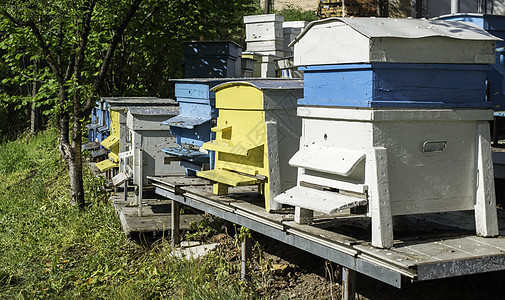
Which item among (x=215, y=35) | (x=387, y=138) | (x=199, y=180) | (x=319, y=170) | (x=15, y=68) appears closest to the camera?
(x=387, y=138)

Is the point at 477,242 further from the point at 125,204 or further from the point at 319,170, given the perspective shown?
the point at 125,204

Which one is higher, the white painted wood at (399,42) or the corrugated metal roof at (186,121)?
the white painted wood at (399,42)

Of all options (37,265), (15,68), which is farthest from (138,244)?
(15,68)

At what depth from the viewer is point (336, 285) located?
5109 millimetres

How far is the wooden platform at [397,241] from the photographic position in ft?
11.0

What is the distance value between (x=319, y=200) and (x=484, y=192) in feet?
3.45

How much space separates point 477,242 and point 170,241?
3.83 metres

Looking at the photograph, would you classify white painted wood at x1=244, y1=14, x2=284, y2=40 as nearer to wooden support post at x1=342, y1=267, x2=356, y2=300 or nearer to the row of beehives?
the row of beehives

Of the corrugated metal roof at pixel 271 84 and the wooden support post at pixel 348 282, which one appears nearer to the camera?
the wooden support post at pixel 348 282

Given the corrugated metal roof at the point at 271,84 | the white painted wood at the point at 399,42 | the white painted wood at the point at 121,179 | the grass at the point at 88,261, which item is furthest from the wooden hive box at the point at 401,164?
the white painted wood at the point at 121,179

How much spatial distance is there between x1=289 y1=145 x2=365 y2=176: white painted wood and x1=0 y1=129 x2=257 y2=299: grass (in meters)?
1.29

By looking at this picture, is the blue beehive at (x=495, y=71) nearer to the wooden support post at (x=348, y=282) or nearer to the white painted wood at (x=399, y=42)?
the white painted wood at (x=399, y=42)

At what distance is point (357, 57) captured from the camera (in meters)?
3.78

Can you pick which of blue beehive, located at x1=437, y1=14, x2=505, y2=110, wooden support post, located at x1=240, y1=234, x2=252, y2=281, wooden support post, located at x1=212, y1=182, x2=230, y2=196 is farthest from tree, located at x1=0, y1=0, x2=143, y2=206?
blue beehive, located at x1=437, y1=14, x2=505, y2=110
